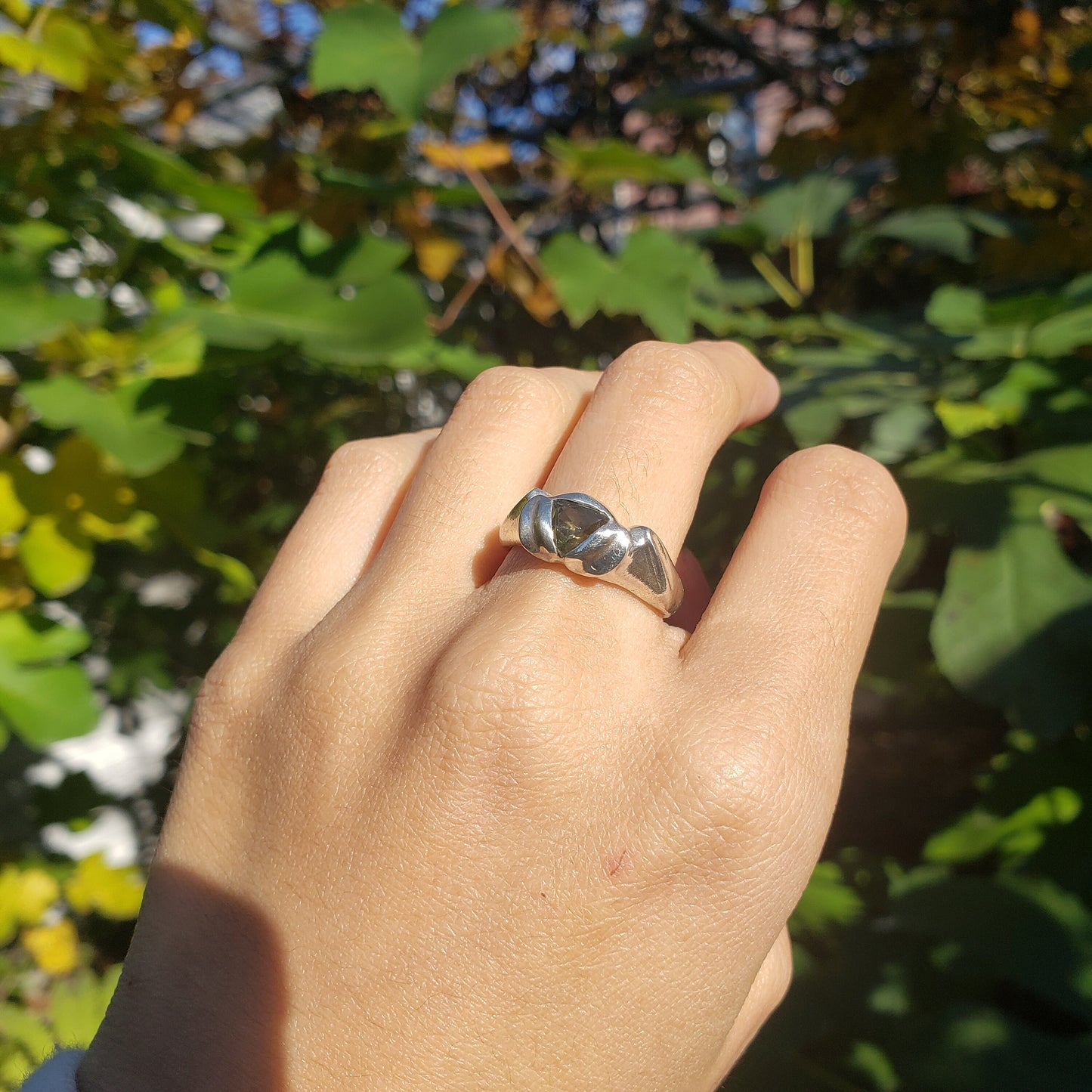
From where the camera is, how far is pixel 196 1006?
0.69 metres

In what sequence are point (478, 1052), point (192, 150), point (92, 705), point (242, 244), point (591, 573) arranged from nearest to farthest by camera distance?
point (478, 1052) → point (591, 573) → point (92, 705) → point (242, 244) → point (192, 150)

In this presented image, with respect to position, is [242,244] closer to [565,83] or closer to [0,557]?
[0,557]

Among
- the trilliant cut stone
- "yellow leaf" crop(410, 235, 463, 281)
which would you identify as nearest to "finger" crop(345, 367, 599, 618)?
the trilliant cut stone

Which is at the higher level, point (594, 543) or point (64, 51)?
point (64, 51)

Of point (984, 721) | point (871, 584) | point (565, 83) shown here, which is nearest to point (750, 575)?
point (871, 584)

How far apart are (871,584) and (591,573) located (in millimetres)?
293

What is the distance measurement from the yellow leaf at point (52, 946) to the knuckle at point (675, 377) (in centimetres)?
205

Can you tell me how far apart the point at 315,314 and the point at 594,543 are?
2.40 feet

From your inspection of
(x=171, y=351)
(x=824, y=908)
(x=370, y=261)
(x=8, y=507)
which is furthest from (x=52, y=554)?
(x=824, y=908)

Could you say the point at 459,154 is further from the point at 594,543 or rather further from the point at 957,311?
the point at 594,543

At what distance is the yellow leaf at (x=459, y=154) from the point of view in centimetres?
158

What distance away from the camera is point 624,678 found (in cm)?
72

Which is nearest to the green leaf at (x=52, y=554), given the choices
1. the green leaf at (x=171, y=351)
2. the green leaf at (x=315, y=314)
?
the green leaf at (x=171, y=351)

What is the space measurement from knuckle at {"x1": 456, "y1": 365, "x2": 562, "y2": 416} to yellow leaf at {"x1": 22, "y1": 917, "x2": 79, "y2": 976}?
1911 millimetres
